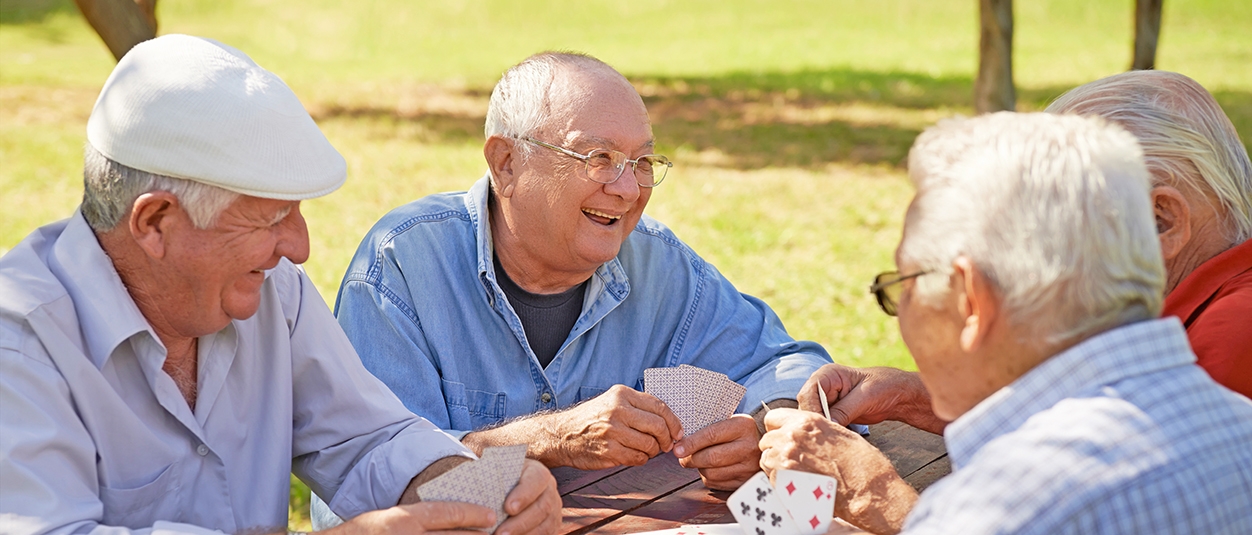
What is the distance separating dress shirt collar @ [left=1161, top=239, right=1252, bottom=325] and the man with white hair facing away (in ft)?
2.88

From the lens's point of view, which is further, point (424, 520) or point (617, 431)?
point (617, 431)

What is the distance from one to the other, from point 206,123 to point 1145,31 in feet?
36.5

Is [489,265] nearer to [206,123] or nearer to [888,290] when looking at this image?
[206,123]

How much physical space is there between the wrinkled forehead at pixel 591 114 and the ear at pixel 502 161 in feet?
0.45

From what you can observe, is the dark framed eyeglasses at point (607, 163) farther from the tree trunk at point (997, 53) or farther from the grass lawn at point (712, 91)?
the tree trunk at point (997, 53)

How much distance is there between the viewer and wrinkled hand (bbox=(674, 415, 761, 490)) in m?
2.63

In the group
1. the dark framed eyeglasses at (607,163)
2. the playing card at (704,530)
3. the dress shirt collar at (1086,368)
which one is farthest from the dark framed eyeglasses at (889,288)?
the dark framed eyeglasses at (607,163)

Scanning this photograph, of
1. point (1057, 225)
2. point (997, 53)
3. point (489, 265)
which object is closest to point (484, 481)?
point (489, 265)

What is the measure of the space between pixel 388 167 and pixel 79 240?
28.7 ft

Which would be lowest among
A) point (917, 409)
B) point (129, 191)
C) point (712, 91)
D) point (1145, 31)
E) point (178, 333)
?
point (712, 91)

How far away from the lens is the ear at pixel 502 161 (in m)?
3.06

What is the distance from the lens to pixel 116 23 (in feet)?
11.9

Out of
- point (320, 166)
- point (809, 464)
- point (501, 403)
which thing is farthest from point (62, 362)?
point (809, 464)

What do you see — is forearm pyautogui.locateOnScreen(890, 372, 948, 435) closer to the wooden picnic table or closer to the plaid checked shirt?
the wooden picnic table
